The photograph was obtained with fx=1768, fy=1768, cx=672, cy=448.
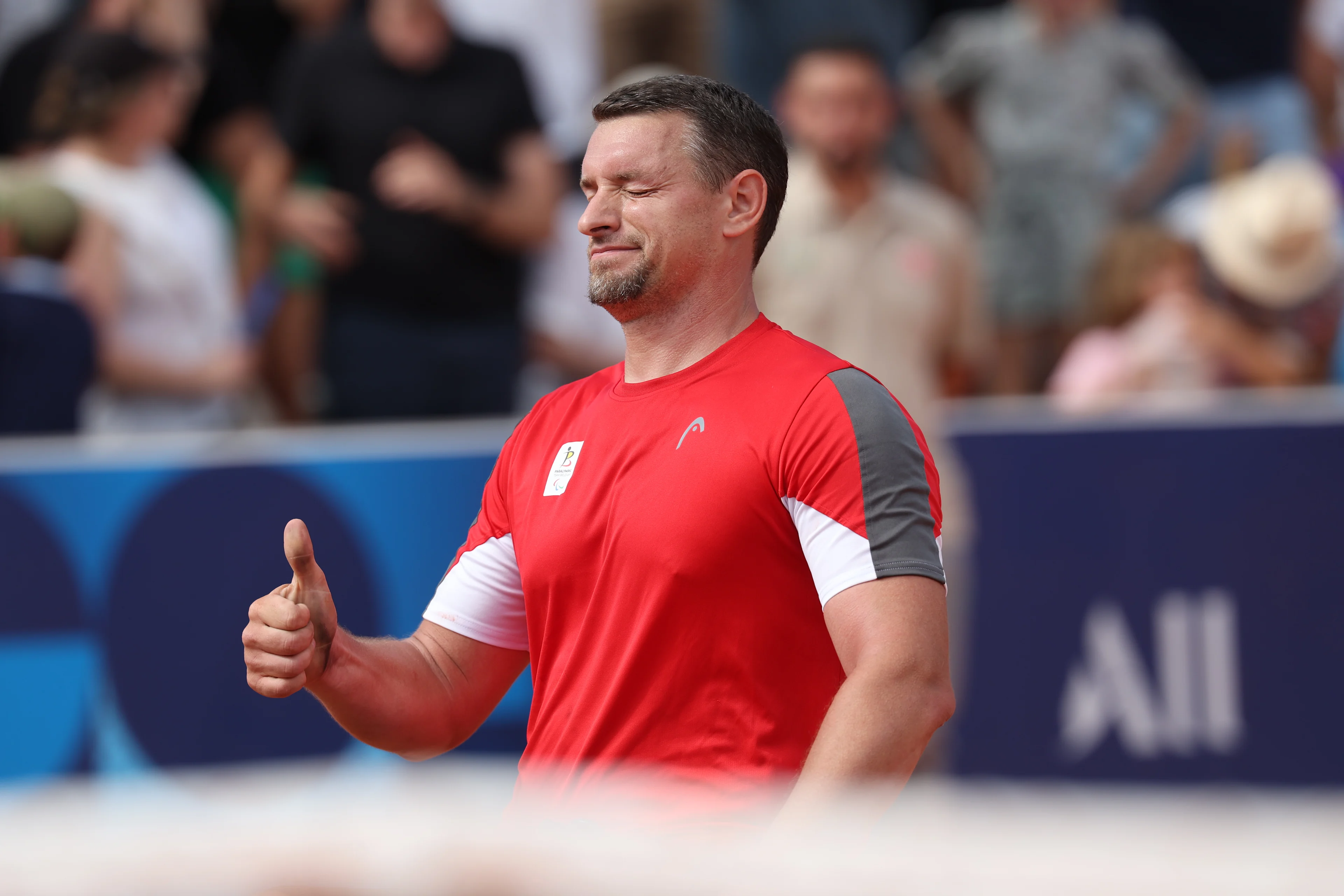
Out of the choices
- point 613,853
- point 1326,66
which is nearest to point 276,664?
point 613,853

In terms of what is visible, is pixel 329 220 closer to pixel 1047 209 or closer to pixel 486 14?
pixel 486 14

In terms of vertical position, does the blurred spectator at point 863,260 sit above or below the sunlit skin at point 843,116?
below

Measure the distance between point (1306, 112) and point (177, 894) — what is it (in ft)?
27.9

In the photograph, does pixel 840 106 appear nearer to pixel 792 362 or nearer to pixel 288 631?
pixel 792 362

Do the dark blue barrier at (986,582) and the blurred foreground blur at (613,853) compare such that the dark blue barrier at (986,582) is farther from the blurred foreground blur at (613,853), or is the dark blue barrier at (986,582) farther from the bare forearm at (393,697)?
the blurred foreground blur at (613,853)

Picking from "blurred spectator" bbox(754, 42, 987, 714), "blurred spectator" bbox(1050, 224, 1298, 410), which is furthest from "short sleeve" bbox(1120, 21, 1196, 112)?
"blurred spectator" bbox(754, 42, 987, 714)

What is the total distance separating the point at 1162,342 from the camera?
692cm

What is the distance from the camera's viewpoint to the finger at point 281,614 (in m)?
2.67

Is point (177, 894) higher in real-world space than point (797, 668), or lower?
higher

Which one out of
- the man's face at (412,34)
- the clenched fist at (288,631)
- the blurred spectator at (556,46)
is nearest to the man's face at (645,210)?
the clenched fist at (288,631)

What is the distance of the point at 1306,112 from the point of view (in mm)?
8672

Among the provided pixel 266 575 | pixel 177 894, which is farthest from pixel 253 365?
pixel 177 894

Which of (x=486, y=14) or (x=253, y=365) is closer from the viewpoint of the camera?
(x=253, y=365)

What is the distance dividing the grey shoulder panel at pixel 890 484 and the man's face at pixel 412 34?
4.77 meters
